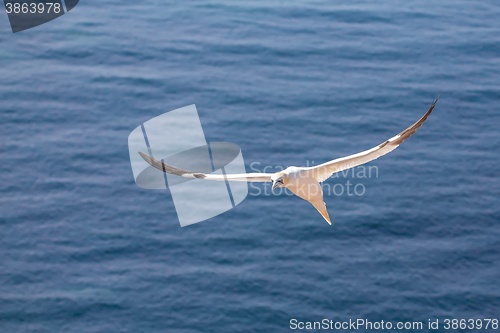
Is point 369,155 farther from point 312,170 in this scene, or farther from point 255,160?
point 255,160

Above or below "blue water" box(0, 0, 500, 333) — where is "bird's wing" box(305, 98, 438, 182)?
above

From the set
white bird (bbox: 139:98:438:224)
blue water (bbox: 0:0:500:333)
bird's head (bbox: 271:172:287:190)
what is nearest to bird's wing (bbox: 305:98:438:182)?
white bird (bbox: 139:98:438:224)

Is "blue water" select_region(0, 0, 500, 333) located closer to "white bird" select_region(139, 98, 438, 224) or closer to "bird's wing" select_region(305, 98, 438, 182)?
"white bird" select_region(139, 98, 438, 224)

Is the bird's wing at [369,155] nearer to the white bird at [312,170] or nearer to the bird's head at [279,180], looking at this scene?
the white bird at [312,170]

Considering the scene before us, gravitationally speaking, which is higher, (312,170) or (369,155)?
(369,155)

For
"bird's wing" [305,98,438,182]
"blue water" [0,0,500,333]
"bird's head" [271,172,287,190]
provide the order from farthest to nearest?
"blue water" [0,0,500,333] < "bird's wing" [305,98,438,182] < "bird's head" [271,172,287,190]

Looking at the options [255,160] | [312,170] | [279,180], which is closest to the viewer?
[279,180]

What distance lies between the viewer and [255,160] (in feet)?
171

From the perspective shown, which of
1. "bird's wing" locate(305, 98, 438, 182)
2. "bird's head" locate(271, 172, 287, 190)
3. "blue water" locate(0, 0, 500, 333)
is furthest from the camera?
"blue water" locate(0, 0, 500, 333)

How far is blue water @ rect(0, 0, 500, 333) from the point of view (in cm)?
4462

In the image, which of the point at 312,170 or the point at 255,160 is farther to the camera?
the point at 255,160

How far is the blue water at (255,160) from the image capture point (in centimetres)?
4462

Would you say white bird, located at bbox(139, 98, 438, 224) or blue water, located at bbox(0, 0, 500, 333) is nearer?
white bird, located at bbox(139, 98, 438, 224)

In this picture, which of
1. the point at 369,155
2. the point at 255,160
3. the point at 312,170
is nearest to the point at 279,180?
the point at 312,170
